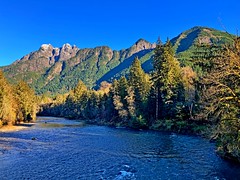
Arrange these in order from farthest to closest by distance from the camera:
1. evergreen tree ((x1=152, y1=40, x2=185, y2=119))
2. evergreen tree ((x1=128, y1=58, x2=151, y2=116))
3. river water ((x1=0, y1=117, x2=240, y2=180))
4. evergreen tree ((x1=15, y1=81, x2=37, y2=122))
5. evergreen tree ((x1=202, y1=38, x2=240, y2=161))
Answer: evergreen tree ((x1=15, y1=81, x2=37, y2=122)) → evergreen tree ((x1=128, y1=58, x2=151, y2=116)) → evergreen tree ((x1=152, y1=40, x2=185, y2=119)) → river water ((x1=0, y1=117, x2=240, y2=180)) → evergreen tree ((x1=202, y1=38, x2=240, y2=161))

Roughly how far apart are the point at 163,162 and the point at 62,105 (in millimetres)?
143041

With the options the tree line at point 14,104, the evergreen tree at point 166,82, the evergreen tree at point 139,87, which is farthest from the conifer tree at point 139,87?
the tree line at point 14,104

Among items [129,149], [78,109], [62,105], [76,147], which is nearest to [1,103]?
[76,147]

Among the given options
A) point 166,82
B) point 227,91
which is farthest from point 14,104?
point 227,91

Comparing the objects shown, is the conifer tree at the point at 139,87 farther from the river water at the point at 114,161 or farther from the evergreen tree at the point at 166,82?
the river water at the point at 114,161

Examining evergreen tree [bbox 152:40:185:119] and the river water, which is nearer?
the river water

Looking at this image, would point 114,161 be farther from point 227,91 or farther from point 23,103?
point 23,103

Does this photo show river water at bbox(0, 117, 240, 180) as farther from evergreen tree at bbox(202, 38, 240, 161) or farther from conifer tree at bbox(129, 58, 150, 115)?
conifer tree at bbox(129, 58, 150, 115)

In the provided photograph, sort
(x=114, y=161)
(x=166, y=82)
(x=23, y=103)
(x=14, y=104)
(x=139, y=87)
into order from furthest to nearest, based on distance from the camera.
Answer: (x=23, y=103), (x=14, y=104), (x=139, y=87), (x=166, y=82), (x=114, y=161)

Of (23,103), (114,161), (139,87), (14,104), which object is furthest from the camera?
(23,103)

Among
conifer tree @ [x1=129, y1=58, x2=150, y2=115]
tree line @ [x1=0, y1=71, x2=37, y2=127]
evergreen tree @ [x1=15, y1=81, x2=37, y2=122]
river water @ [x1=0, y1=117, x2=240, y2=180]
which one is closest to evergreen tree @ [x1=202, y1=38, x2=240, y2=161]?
river water @ [x1=0, y1=117, x2=240, y2=180]

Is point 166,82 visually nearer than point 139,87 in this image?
Yes

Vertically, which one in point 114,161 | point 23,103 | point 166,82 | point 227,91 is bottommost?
point 114,161

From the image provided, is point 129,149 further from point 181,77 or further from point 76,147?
point 181,77
